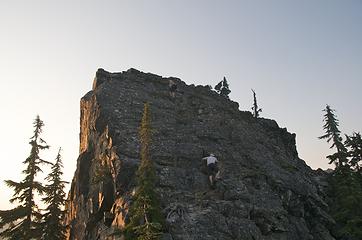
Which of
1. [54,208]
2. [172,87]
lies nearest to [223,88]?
[172,87]

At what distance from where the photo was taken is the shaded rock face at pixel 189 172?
27109mm

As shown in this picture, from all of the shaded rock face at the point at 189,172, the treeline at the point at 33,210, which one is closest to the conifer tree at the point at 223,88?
the shaded rock face at the point at 189,172

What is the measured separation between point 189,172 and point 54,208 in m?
13.5

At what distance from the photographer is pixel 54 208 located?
33250mm

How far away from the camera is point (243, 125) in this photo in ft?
155

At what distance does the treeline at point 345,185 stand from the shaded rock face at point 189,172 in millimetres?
1609

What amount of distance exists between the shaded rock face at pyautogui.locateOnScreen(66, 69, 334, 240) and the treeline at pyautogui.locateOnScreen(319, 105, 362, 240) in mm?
1609

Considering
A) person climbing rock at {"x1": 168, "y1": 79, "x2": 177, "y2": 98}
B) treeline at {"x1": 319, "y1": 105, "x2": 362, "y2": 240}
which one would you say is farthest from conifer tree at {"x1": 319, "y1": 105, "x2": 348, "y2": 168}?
person climbing rock at {"x1": 168, "y1": 79, "x2": 177, "y2": 98}

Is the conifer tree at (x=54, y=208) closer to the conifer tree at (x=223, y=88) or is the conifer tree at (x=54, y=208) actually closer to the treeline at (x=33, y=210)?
the treeline at (x=33, y=210)

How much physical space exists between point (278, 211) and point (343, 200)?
10.4m

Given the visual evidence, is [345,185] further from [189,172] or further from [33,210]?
[33,210]

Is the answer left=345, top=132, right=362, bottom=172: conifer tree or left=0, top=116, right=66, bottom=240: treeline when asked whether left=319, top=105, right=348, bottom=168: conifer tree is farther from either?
left=0, top=116, right=66, bottom=240: treeline

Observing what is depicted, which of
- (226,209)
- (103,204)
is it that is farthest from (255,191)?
(103,204)

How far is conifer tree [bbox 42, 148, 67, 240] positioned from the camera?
32.4m
